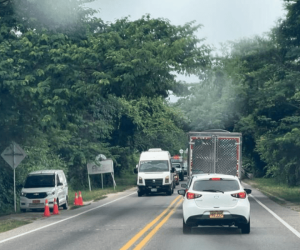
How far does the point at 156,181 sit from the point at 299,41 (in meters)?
13.4

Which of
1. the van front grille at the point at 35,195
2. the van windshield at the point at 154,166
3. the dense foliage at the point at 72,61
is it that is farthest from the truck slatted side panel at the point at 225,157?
the van windshield at the point at 154,166

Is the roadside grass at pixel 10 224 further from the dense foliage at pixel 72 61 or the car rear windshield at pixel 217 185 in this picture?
the car rear windshield at pixel 217 185

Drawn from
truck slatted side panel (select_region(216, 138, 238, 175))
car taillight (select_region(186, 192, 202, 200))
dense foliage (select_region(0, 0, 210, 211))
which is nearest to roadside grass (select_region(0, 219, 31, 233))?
dense foliage (select_region(0, 0, 210, 211))

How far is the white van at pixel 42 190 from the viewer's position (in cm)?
2805

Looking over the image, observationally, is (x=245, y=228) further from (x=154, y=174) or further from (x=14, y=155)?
(x=154, y=174)

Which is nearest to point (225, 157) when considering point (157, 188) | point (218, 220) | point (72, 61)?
point (72, 61)

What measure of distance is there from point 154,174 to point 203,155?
43.8ft

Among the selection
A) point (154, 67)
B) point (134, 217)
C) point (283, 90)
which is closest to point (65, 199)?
point (134, 217)

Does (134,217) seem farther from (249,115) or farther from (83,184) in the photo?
(83,184)

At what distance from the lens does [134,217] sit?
23734mm

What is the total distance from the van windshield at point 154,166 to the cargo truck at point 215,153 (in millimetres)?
13827

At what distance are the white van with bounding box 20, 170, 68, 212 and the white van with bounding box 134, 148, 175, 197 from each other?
10.9 m

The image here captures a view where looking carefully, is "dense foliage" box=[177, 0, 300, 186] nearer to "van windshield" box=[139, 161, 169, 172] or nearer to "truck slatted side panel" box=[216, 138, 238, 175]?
"truck slatted side panel" box=[216, 138, 238, 175]

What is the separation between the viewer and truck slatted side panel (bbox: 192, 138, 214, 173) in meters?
27.9
